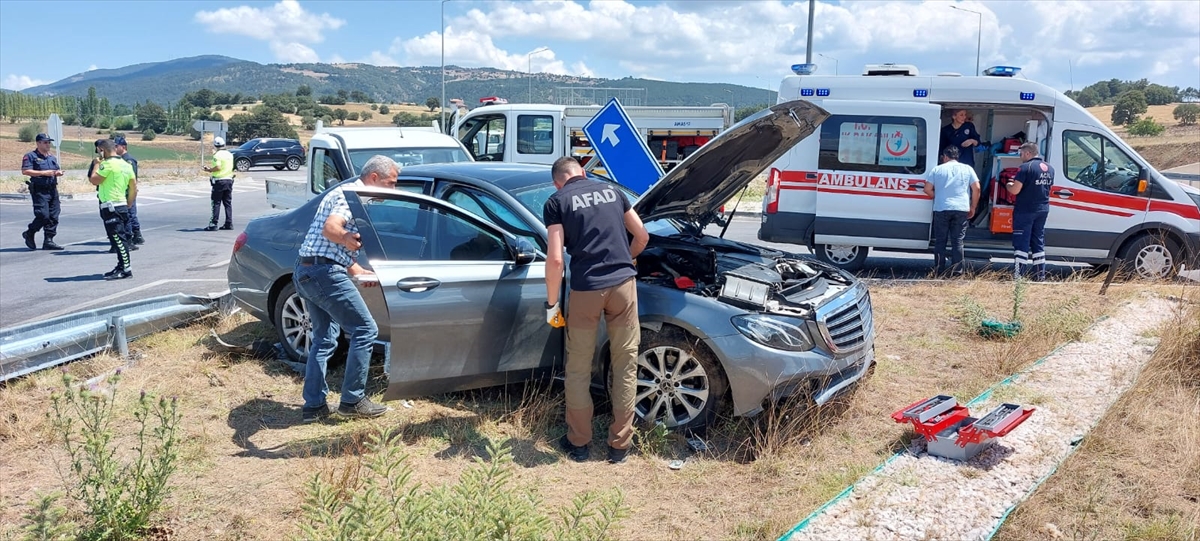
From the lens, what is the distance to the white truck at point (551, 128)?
629 inches

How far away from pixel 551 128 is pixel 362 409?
11.3 metres

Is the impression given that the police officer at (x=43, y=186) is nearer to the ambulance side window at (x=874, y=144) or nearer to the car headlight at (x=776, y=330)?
the ambulance side window at (x=874, y=144)

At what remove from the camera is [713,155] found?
5.68 meters

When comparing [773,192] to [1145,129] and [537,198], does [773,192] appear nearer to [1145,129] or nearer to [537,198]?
[537,198]

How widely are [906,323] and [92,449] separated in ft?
21.4

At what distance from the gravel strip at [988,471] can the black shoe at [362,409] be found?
9.23ft

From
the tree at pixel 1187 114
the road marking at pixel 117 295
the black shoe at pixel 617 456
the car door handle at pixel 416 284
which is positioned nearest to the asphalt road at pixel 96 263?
the road marking at pixel 117 295

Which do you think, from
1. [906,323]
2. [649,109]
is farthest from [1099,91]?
[906,323]

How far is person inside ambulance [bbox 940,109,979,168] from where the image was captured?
10.8 metres

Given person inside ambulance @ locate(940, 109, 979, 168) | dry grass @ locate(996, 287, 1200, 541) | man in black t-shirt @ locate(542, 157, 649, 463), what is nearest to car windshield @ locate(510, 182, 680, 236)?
man in black t-shirt @ locate(542, 157, 649, 463)

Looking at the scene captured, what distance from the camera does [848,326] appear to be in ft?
16.9

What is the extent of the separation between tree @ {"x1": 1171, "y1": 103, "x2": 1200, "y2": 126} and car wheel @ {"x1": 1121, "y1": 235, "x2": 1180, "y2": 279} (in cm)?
4879

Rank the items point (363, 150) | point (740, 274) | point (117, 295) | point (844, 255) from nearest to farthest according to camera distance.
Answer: point (740, 274) → point (117, 295) → point (844, 255) → point (363, 150)

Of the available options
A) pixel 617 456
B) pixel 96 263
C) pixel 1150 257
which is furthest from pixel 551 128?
pixel 617 456
